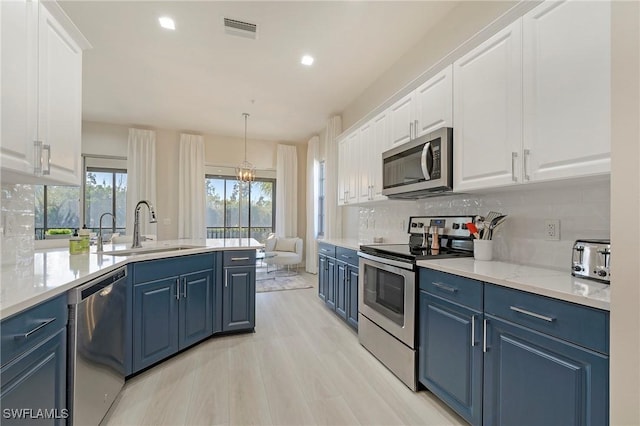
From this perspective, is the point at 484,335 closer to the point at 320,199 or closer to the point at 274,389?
the point at 274,389

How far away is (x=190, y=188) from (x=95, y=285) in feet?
16.0

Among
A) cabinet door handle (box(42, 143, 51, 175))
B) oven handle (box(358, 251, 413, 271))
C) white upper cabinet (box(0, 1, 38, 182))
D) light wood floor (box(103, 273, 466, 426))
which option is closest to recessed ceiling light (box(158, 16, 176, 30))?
white upper cabinet (box(0, 1, 38, 182))

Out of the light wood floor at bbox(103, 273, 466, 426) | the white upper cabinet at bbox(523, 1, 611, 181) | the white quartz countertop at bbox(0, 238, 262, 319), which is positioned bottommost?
the light wood floor at bbox(103, 273, 466, 426)

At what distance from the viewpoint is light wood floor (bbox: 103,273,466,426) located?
68.6 inches

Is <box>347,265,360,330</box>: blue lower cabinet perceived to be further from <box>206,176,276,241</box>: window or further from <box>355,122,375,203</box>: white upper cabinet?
<box>206,176,276,241</box>: window

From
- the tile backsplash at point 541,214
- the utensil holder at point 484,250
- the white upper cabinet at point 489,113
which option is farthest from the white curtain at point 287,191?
the utensil holder at point 484,250

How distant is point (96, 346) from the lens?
155 centimetres

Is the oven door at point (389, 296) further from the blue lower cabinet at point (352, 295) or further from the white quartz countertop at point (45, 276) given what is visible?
the white quartz countertop at point (45, 276)

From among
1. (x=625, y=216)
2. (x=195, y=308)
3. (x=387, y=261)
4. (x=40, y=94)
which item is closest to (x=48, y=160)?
(x=40, y=94)

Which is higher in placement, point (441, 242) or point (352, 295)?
point (441, 242)

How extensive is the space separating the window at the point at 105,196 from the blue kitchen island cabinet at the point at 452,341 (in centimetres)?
604

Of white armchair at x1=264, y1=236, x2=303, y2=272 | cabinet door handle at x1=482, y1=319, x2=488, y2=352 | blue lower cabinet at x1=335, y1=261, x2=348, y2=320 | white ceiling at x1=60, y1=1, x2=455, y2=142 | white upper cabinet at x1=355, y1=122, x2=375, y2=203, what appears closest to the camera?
cabinet door handle at x1=482, y1=319, x2=488, y2=352

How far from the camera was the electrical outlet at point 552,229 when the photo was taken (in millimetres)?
1687

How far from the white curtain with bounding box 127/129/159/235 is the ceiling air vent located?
3.90 meters
